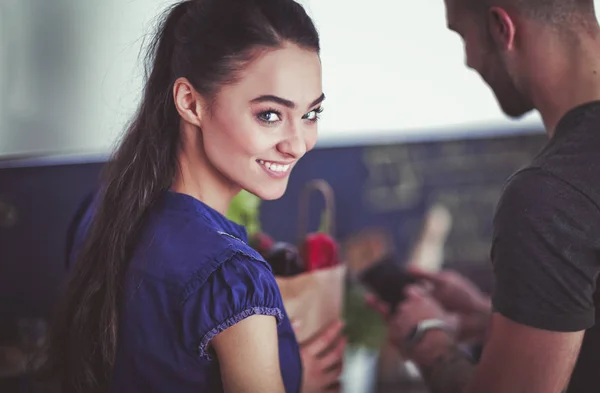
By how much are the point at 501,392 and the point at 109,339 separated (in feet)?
1.62

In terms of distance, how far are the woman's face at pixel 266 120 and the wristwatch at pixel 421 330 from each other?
20.8 inches

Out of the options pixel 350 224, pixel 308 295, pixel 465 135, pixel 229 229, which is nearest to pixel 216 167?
pixel 229 229

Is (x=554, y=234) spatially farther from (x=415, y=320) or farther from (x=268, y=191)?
(x=415, y=320)

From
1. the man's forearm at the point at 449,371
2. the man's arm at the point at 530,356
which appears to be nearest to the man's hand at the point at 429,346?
the man's forearm at the point at 449,371

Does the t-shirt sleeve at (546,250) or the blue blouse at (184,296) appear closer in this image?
the blue blouse at (184,296)

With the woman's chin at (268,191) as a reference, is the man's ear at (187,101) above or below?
above

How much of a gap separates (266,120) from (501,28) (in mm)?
373

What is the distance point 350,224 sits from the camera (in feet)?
7.05

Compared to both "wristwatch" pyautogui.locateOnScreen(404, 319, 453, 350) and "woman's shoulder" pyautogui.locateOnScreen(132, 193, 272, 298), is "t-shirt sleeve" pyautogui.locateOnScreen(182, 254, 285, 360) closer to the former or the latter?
"woman's shoulder" pyautogui.locateOnScreen(132, 193, 272, 298)

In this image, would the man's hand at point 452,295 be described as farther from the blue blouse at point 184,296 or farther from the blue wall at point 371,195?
the blue blouse at point 184,296

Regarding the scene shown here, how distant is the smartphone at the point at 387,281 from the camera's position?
4.86 feet

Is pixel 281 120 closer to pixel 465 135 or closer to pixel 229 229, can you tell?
pixel 229 229

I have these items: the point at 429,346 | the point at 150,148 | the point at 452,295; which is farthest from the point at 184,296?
the point at 452,295

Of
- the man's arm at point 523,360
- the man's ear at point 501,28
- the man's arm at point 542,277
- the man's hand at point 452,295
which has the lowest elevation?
the man's hand at point 452,295
